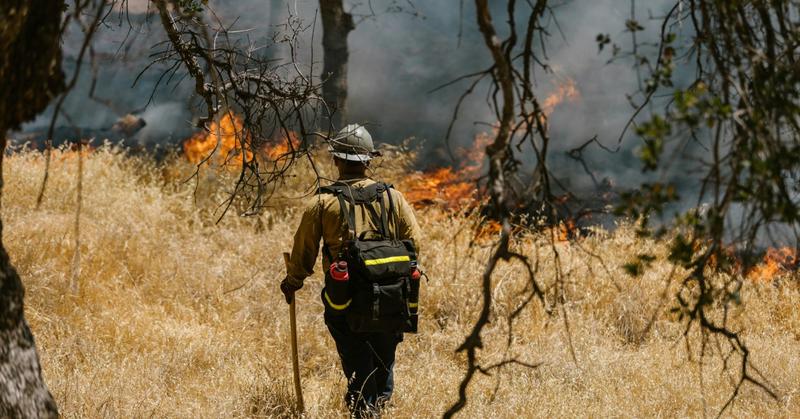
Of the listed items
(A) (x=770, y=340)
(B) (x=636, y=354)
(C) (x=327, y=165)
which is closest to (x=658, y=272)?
(A) (x=770, y=340)

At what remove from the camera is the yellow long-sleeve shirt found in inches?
184

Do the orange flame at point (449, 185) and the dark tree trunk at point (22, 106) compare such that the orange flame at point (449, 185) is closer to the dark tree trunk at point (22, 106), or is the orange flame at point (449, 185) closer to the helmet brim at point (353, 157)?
the helmet brim at point (353, 157)

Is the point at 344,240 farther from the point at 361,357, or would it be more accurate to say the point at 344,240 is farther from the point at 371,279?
the point at 361,357

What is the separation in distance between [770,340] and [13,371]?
20.7 ft

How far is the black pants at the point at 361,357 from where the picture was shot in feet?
15.8

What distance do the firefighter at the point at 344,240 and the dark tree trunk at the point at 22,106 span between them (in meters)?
1.93

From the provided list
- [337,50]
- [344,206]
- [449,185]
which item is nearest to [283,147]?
[344,206]

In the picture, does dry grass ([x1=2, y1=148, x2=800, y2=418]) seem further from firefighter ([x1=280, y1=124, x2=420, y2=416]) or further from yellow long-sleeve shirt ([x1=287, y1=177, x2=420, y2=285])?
yellow long-sleeve shirt ([x1=287, y1=177, x2=420, y2=285])

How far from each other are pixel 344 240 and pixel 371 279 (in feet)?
1.02

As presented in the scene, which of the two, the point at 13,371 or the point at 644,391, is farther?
the point at 644,391

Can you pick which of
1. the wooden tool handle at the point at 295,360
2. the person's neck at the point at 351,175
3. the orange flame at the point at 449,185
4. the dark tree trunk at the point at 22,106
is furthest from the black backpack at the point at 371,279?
the orange flame at the point at 449,185

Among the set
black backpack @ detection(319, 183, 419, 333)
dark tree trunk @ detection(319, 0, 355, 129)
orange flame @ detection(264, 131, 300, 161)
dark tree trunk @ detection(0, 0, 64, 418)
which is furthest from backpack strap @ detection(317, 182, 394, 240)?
dark tree trunk @ detection(319, 0, 355, 129)

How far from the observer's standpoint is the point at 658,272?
848cm

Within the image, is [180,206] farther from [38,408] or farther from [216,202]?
[38,408]
